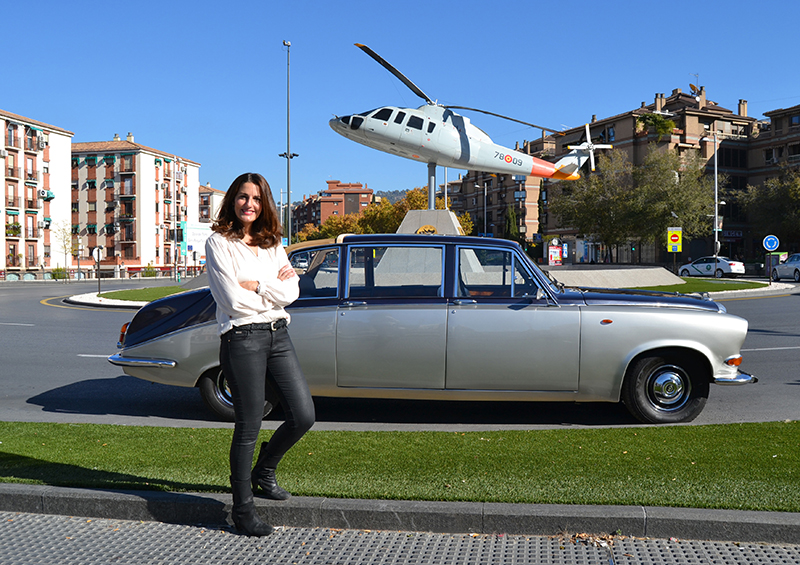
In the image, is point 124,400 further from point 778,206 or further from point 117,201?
point 117,201

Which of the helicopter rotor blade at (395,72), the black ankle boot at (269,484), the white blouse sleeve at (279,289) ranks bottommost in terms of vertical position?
the black ankle boot at (269,484)

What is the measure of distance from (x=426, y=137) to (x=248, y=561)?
22.1 metres

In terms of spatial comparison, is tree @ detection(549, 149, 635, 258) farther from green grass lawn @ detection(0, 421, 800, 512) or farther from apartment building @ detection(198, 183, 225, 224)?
apartment building @ detection(198, 183, 225, 224)

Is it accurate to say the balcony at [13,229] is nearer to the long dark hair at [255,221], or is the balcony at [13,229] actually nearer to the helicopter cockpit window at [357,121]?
the helicopter cockpit window at [357,121]

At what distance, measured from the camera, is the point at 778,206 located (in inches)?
2213

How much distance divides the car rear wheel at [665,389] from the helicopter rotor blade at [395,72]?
17.4 meters

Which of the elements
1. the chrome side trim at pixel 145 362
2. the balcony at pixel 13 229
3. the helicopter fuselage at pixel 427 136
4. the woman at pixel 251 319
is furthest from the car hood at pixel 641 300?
the balcony at pixel 13 229

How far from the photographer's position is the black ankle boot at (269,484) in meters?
3.75

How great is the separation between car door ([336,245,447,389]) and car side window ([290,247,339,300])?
5.1 inches

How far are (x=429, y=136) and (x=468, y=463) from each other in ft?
68.5

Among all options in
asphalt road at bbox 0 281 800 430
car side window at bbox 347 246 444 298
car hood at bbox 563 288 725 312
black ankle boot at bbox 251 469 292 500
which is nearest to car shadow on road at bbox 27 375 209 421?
asphalt road at bbox 0 281 800 430

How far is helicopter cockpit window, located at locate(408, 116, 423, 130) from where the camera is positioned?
24297mm

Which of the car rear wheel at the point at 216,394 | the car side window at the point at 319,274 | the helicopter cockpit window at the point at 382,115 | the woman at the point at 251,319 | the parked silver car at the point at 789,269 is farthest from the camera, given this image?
the parked silver car at the point at 789,269

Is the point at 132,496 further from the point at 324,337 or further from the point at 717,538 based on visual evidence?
the point at 717,538
